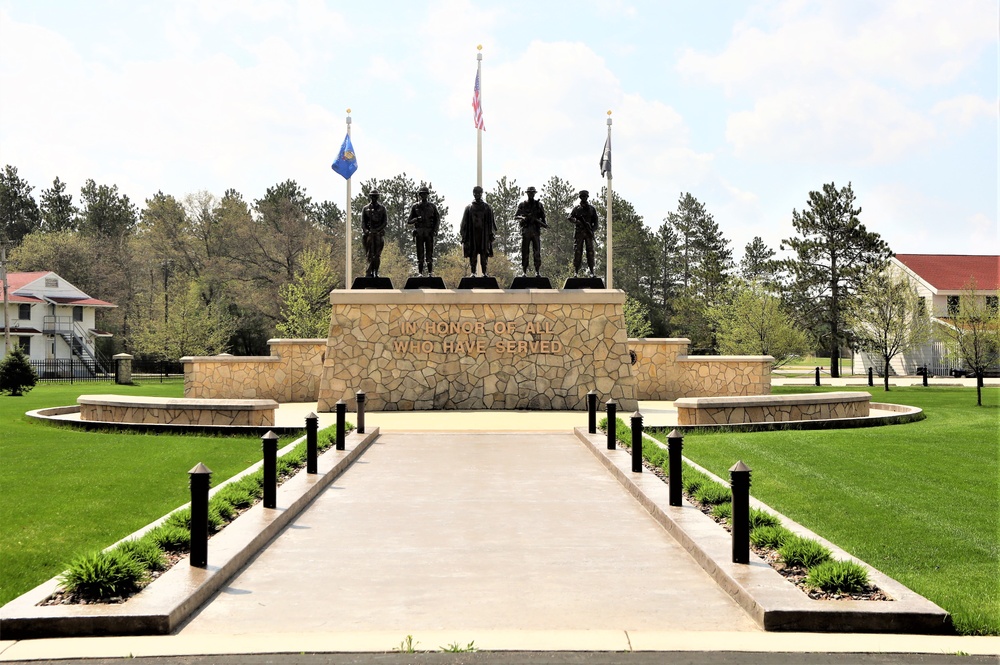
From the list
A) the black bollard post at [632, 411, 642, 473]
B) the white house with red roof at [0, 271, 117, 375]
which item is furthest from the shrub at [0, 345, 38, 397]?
the white house with red roof at [0, 271, 117, 375]

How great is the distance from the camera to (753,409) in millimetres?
17469

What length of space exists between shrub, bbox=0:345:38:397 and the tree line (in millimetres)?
15027

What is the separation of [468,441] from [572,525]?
7.08 metres

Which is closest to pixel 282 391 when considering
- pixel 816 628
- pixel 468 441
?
pixel 468 441

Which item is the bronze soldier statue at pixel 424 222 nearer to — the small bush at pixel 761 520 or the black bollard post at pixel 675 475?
the black bollard post at pixel 675 475

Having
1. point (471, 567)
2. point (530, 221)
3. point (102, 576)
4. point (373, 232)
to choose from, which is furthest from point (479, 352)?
point (102, 576)

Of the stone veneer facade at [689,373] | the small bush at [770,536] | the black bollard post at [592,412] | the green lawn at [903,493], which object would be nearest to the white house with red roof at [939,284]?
the stone veneer facade at [689,373]

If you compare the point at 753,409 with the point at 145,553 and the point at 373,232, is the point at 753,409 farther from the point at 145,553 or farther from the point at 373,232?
the point at 145,553

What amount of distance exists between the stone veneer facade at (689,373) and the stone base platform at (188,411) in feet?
40.6

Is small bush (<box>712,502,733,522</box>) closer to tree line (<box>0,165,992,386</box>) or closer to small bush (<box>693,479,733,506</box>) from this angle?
small bush (<box>693,479,733,506</box>)

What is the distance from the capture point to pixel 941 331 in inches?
1687

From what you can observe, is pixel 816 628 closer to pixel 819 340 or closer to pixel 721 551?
pixel 721 551

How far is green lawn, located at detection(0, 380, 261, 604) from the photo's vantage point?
761cm

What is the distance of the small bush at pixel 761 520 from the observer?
829 centimetres
